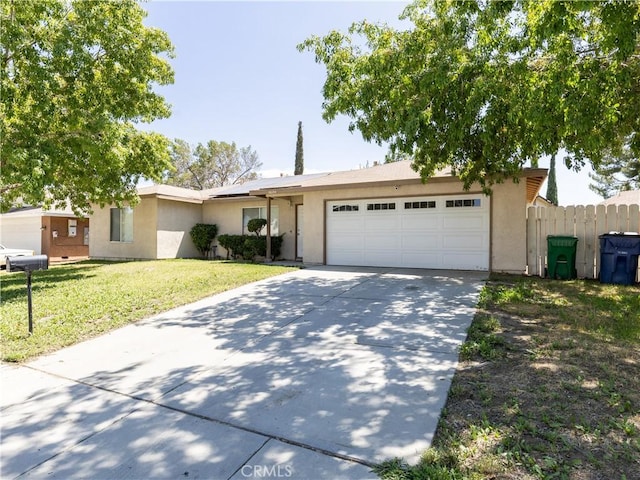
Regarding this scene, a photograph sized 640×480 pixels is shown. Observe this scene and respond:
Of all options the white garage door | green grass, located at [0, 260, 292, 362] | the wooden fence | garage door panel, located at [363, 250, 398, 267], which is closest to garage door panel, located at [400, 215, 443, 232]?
the white garage door

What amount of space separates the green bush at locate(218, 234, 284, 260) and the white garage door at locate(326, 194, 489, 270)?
2.90 m

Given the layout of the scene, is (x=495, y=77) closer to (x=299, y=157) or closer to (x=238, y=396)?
(x=238, y=396)

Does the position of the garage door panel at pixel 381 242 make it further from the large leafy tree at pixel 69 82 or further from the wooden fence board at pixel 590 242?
the large leafy tree at pixel 69 82

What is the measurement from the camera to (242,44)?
37.7 ft

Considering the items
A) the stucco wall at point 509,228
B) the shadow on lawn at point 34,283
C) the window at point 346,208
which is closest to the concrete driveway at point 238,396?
the shadow on lawn at point 34,283

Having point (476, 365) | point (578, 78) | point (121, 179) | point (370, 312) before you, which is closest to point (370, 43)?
point (578, 78)

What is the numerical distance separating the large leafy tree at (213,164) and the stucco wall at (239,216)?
21.6m

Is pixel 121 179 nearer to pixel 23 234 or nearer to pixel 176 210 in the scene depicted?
pixel 176 210

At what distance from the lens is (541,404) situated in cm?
302

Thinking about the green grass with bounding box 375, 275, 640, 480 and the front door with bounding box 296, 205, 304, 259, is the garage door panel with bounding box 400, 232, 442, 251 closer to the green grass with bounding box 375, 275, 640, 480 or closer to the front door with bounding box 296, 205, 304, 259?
the front door with bounding box 296, 205, 304, 259

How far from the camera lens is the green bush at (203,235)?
669 inches

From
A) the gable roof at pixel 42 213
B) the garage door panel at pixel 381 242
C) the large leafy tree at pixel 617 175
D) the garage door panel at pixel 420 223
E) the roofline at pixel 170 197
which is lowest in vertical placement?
the garage door panel at pixel 381 242

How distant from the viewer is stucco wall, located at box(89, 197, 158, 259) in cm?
Answer: 1614

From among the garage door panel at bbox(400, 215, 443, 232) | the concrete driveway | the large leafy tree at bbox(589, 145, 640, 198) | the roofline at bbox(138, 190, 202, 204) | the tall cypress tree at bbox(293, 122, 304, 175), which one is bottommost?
the concrete driveway
